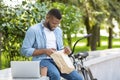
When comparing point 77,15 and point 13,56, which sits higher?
point 77,15

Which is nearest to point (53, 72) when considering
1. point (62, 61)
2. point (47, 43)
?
point (62, 61)

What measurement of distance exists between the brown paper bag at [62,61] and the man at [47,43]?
0.19ft

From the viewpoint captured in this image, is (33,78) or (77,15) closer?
(33,78)

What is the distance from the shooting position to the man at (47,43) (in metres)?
5.77

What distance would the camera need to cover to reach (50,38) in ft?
19.7

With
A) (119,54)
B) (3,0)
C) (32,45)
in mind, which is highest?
(3,0)

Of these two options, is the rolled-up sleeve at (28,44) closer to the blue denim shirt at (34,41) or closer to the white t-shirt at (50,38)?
the blue denim shirt at (34,41)

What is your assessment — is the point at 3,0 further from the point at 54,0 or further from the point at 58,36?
the point at 54,0

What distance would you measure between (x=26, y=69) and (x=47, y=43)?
662mm

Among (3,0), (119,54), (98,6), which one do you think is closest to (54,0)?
(98,6)

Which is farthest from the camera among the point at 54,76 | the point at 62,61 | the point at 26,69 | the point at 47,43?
the point at 47,43

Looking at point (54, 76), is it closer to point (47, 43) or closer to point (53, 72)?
point (53, 72)

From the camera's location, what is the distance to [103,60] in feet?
34.1

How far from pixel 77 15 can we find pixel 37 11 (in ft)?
8.22
